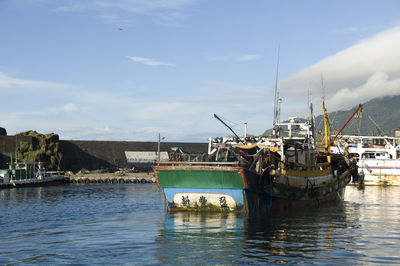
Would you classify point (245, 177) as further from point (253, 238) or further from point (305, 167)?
point (305, 167)

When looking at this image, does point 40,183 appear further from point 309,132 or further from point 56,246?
point 56,246

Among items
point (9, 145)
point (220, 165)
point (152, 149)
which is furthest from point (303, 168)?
point (152, 149)

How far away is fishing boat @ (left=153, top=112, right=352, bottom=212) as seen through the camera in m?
26.1

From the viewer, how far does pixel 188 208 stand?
27.8 metres

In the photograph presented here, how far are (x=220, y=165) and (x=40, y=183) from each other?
49.5 metres

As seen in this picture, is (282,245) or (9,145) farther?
(9,145)

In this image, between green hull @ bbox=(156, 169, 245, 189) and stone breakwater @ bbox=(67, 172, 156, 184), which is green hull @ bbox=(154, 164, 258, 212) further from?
stone breakwater @ bbox=(67, 172, 156, 184)

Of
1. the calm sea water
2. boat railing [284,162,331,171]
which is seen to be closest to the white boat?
boat railing [284,162,331,171]

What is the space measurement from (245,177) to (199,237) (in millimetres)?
6291

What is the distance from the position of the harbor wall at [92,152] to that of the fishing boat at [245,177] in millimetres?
59885

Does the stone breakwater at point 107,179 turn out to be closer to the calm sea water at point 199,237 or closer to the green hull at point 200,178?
the calm sea water at point 199,237

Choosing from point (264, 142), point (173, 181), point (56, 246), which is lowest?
point (56, 246)

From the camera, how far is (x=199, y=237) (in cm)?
2011

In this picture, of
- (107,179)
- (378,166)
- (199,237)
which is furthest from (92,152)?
(199,237)
